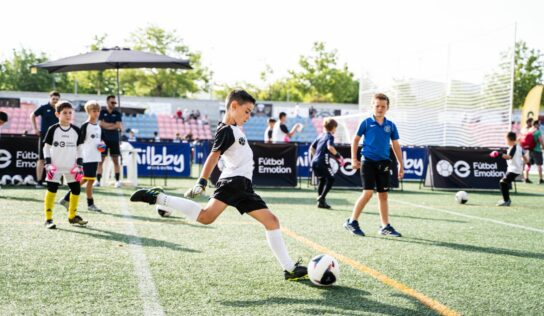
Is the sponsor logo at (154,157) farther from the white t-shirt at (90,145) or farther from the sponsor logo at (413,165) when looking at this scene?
the white t-shirt at (90,145)

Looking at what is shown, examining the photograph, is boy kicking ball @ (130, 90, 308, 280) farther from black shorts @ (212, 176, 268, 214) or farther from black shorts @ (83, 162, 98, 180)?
black shorts @ (83, 162, 98, 180)

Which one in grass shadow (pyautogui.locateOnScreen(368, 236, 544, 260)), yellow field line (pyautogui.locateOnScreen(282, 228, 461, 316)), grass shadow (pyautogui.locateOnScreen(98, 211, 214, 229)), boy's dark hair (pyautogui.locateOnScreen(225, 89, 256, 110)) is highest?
boy's dark hair (pyautogui.locateOnScreen(225, 89, 256, 110))

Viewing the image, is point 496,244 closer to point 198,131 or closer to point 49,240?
point 49,240

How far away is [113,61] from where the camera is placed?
14633 mm

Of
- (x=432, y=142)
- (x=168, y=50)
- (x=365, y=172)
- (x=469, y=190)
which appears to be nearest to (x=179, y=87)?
(x=168, y=50)

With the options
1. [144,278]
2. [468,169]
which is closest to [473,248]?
[144,278]

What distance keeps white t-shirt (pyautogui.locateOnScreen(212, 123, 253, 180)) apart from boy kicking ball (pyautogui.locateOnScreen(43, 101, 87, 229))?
3.57 metres

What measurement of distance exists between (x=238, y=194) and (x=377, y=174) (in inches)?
131

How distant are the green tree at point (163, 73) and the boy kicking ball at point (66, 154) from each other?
57.9 metres

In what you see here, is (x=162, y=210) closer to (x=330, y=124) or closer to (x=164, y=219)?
(x=164, y=219)

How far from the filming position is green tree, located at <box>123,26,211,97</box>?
65312 mm

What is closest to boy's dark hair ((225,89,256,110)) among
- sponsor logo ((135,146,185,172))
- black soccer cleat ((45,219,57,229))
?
black soccer cleat ((45,219,57,229))

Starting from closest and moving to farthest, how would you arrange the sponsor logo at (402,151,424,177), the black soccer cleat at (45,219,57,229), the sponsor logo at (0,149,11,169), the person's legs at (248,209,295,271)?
the person's legs at (248,209,295,271) → the black soccer cleat at (45,219,57,229) → the sponsor logo at (0,149,11,169) → the sponsor logo at (402,151,424,177)

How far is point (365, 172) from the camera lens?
772cm
